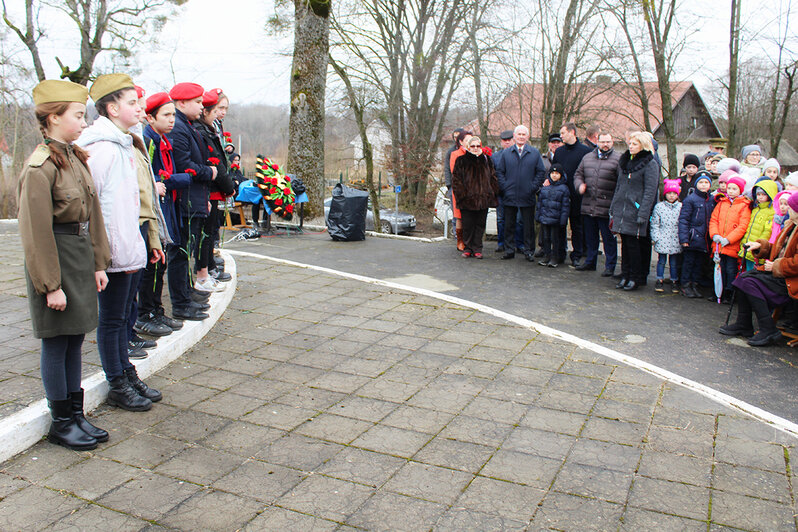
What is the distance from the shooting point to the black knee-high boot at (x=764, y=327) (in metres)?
5.36

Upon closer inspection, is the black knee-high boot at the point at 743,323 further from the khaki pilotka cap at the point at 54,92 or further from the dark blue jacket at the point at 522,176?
the khaki pilotka cap at the point at 54,92

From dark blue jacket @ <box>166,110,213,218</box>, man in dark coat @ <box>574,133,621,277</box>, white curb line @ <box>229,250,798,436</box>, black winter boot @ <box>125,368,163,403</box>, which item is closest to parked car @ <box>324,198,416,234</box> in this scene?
man in dark coat @ <box>574,133,621,277</box>

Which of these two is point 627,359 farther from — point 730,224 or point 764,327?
point 730,224

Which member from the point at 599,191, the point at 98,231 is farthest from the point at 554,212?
the point at 98,231

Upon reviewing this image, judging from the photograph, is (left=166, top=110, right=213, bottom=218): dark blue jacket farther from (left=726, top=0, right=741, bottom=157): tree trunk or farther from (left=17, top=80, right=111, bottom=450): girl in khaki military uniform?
(left=726, top=0, right=741, bottom=157): tree trunk

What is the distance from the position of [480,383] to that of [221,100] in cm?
379

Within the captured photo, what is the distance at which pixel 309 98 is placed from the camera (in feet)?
43.0

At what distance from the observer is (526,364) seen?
4.79 metres

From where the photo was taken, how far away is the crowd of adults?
5.72 metres

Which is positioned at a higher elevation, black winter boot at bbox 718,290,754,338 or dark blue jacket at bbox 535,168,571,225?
dark blue jacket at bbox 535,168,571,225

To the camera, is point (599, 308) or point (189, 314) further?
point (599, 308)

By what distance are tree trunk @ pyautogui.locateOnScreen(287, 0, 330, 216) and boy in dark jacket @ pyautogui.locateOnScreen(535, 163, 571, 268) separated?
6.05 meters

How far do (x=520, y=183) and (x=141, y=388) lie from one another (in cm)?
638

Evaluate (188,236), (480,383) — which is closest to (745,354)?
(480,383)
